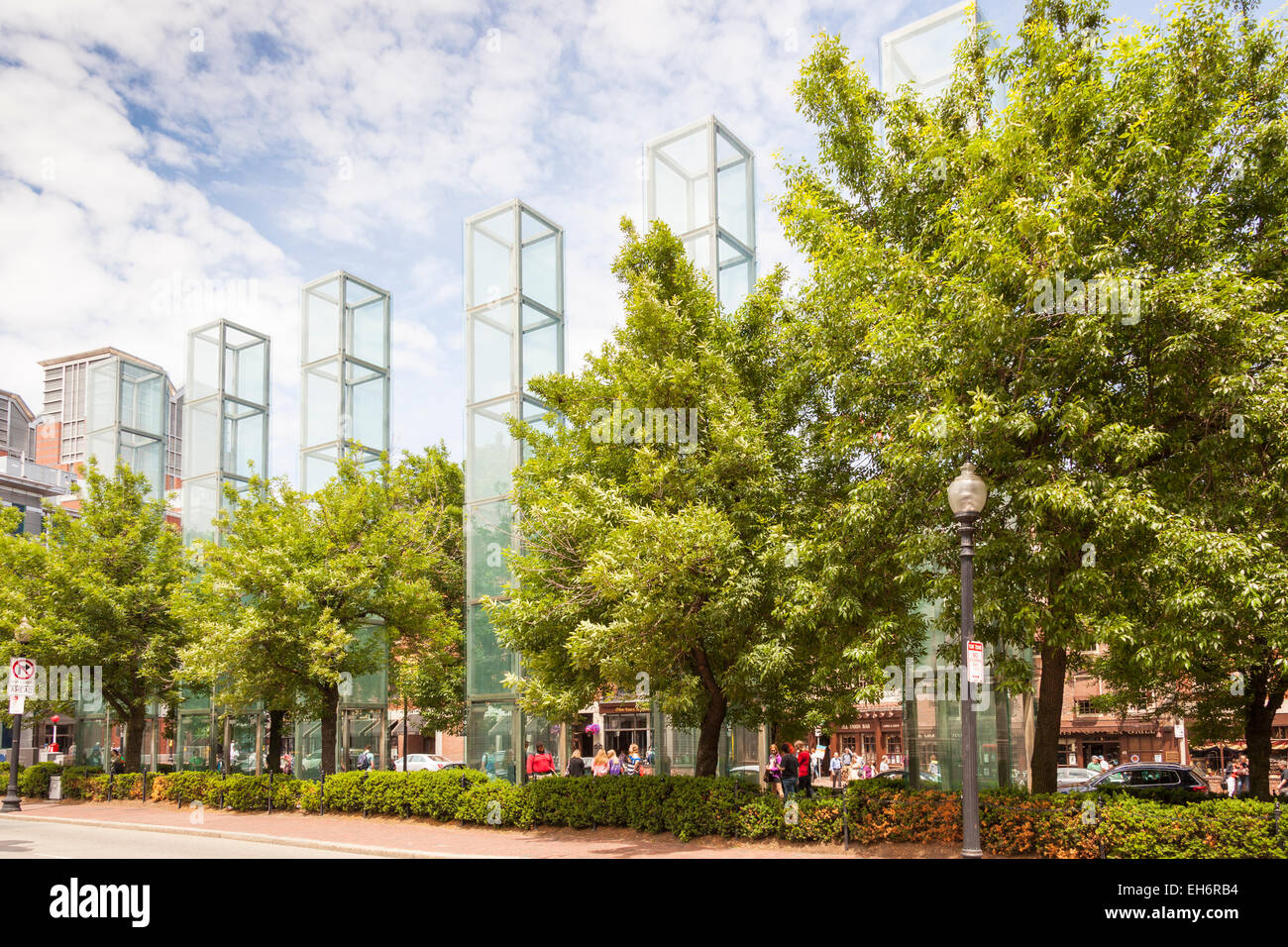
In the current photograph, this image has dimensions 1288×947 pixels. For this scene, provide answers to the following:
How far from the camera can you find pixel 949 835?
15.2 metres

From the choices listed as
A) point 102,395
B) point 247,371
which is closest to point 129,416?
point 102,395

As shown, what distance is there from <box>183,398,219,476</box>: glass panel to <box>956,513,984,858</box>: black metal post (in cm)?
3015

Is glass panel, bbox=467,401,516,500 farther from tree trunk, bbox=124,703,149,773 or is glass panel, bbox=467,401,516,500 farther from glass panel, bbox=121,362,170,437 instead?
glass panel, bbox=121,362,170,437

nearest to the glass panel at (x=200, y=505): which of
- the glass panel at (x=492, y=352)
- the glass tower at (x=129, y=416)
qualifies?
the glass tower at (x=129, y=416)

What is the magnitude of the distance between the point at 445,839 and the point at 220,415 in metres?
22.5

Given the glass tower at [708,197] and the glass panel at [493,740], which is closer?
the glass panel at [493,740]

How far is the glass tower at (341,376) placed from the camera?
32.6m

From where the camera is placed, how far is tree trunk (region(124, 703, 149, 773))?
31203 mm

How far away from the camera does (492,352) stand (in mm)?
25938

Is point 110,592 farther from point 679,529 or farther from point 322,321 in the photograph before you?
point 679,529

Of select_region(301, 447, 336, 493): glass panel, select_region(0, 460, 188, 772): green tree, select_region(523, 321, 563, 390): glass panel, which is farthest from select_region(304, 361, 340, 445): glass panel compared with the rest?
select_region(523, 321, 563, 390): glass panel

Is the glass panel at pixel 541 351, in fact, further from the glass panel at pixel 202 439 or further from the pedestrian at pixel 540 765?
the glass panel at pixel 202 439

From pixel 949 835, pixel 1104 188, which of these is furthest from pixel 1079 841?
pixel 1104 188

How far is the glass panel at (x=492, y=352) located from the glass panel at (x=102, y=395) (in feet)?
65.3
